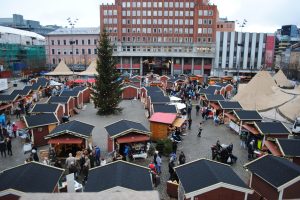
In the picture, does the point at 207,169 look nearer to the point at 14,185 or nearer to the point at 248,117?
the point at 14,185

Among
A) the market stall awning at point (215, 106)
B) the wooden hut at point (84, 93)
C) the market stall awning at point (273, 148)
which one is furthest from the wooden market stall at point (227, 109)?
the wooden hut at point (84, 93)

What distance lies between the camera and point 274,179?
11.9 m

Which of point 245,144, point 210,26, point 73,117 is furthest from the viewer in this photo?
point 210,26

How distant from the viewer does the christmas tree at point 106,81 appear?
99.6 feet

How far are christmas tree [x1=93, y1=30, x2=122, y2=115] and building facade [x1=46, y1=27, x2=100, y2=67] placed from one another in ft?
156

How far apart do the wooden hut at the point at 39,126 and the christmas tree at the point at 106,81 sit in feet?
32.0

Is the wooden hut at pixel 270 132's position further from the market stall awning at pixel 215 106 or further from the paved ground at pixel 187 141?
the market stall awning at pixel 215 106

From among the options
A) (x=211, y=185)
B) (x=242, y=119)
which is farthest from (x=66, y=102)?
(x=211, y=185)

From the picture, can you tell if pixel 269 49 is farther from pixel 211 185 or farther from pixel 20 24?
pixel 20 24

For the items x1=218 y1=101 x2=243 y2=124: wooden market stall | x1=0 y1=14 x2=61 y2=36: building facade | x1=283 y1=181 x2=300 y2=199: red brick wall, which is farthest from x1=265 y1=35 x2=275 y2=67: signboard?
x1=0 y1=14 x2=61 y2=36: building facade

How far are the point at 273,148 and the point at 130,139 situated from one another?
9.26m

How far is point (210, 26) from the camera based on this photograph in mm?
74562

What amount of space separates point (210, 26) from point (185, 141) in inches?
2334

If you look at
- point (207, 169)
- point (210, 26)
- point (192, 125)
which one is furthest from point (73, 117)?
point (210, 26)
